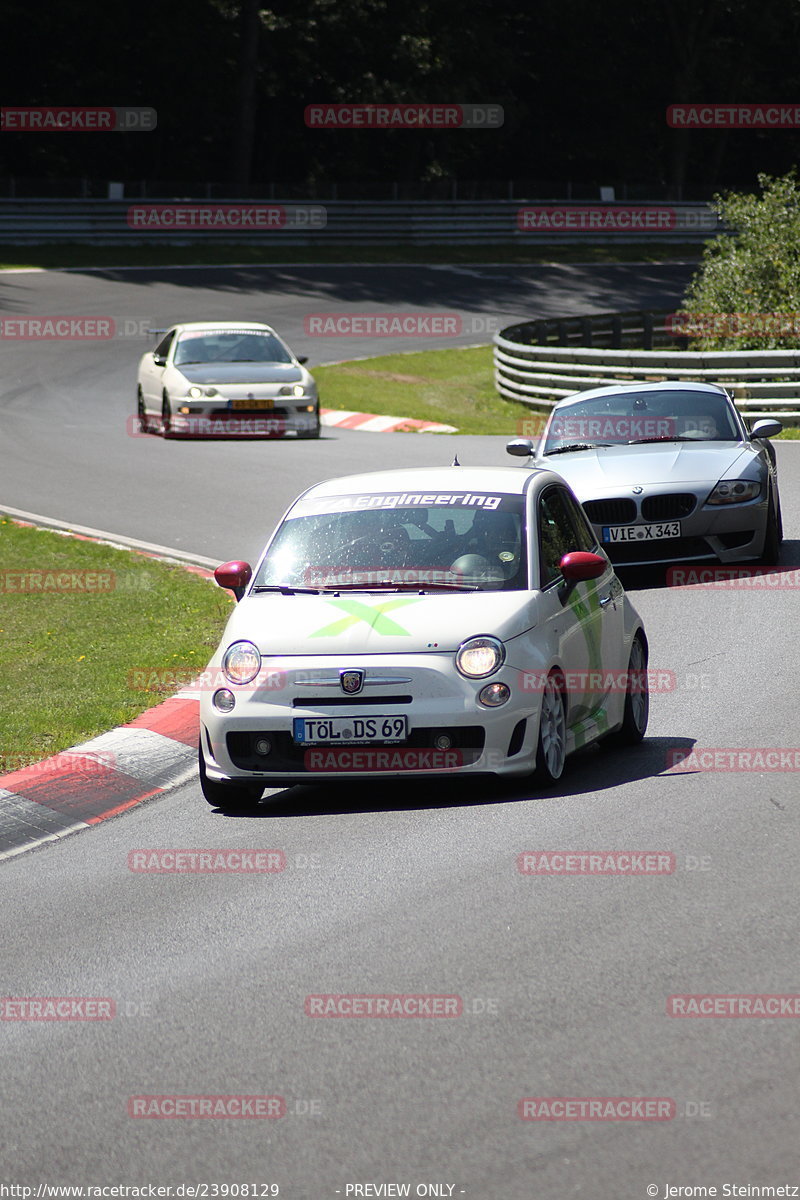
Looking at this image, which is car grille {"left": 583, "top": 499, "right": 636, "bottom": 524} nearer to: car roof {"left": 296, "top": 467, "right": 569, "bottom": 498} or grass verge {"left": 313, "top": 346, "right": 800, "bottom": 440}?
car roof {"left": 296, "top": 467, "right": 569, "bottom": 498}

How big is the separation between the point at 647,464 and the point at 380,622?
6.56 meters

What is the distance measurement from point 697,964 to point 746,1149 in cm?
128

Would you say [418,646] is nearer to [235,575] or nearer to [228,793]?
[228,793]

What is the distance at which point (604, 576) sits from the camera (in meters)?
9.24

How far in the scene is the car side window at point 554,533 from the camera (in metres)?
8.61

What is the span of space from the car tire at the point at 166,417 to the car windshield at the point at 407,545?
1578 cm

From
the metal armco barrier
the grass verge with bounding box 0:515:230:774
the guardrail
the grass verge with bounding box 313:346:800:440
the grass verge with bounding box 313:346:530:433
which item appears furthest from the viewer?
the metal armco barrier

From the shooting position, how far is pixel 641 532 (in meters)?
13.8

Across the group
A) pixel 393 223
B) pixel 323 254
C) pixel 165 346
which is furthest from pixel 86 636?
pixel 393 223

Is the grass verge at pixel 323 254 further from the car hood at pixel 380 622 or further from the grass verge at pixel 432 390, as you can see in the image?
the car hood at pixel 380 622

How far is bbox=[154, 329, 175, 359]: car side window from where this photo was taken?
2573 cm

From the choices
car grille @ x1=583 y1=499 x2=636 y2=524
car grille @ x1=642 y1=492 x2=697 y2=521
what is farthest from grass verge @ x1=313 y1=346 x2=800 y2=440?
car grille @ x1=583 y1=499 x2=636 y2=524

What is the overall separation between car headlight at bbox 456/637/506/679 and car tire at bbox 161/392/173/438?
17122 millimetres

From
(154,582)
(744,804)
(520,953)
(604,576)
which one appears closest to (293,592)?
(604,576)
